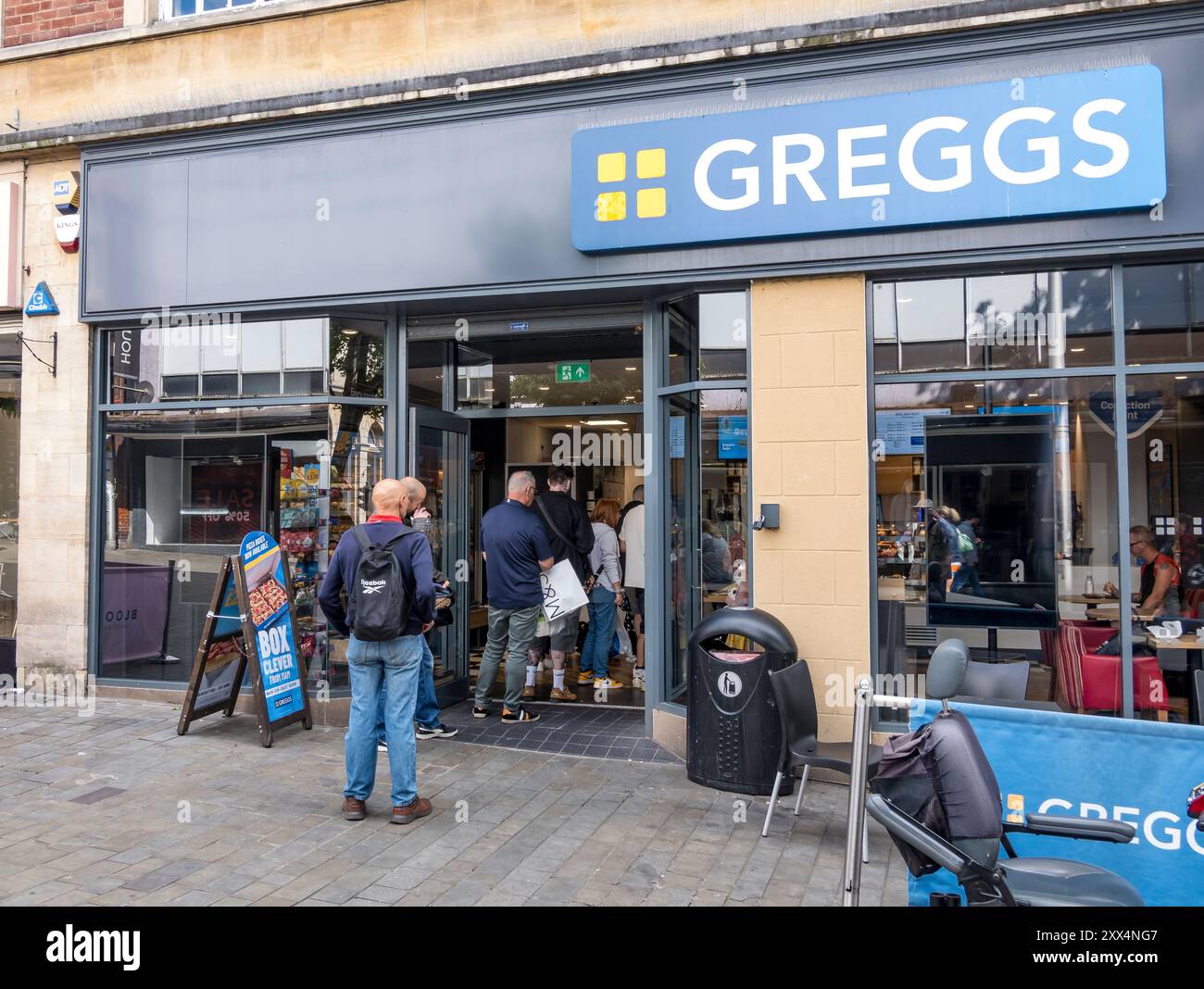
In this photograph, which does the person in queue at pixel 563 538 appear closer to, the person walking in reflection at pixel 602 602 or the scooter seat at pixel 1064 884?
the person walking in reflection at pixel 602 602

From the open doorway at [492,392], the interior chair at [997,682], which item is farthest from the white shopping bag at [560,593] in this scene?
the interior chair at [997,682]

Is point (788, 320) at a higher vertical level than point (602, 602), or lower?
higher

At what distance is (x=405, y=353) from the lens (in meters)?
7.44

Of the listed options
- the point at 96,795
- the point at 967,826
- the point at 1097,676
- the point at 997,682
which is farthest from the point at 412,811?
the point at 1097,676

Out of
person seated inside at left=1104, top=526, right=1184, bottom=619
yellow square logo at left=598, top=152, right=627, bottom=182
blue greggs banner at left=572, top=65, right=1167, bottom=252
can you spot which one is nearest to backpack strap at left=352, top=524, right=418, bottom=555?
blue greggs banner at left=572, top=65, right=1167, bottom=252

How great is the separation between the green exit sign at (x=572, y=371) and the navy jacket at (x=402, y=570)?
2.86 meters

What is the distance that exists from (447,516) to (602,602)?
1.58 meters

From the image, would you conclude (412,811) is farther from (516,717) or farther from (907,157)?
(907,157)

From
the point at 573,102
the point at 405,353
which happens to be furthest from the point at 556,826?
the point at 573,102

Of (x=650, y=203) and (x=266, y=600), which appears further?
(x=266, y=600)

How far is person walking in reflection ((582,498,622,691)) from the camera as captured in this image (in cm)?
814

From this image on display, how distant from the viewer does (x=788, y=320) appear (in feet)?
19.9

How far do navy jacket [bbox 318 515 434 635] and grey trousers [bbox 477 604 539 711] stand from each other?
1.94 metres

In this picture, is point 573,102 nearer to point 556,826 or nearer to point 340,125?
point 340,125
